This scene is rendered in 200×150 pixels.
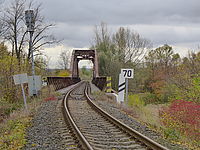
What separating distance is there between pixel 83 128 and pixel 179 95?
20440mm

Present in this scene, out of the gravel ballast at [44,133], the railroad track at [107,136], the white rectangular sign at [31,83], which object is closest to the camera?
the railroad track at [107,136]

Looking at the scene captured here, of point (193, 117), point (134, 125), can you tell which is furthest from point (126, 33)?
point (134, 125)

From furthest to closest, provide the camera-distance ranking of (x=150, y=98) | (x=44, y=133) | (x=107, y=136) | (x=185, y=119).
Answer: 1. (x=150, y=98)
2. (x=185, y=119)
3. (x=44, y=133)
4. (x=107, y=136)

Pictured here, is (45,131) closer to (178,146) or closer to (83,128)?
(83,128)

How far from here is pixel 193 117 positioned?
13.8m

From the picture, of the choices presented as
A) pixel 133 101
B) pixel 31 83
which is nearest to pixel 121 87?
pixel 31 83

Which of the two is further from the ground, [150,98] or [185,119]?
[185,119]

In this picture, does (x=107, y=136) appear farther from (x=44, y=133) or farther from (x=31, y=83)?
(x=31, y=83)

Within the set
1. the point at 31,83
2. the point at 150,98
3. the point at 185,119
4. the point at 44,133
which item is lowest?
the point at 150,98

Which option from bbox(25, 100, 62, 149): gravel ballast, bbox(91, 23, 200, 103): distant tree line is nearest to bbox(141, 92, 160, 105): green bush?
bbox(91, 23, 200, 103): distant tree line

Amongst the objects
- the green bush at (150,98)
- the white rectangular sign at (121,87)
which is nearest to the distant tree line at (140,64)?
the green bush at (150,98)

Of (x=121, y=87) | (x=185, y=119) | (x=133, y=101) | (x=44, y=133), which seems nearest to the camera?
(x=44, y=133)

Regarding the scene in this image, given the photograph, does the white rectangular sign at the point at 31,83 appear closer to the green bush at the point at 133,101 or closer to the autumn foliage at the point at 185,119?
the green bush at the point at 133,101

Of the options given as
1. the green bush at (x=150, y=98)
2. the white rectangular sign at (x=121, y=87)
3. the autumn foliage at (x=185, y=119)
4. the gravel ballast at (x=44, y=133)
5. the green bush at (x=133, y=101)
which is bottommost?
the green bush at (x=150, y=98)
